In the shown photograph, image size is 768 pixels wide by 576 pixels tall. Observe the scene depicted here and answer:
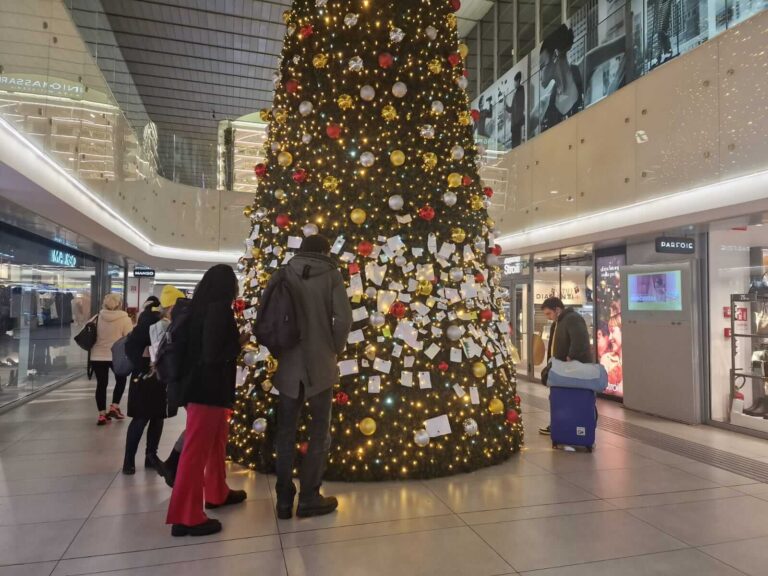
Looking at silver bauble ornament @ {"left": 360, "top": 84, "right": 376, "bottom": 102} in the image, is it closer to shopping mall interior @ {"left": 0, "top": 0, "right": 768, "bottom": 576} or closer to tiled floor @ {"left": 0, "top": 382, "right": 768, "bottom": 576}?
shopping mall interior @ {"left": 0, "top": 0, "right": 768, "bottom": 576}

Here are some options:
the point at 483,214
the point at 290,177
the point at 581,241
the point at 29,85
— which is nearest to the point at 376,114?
the point at 290,177

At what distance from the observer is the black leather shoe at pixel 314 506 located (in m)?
3.14

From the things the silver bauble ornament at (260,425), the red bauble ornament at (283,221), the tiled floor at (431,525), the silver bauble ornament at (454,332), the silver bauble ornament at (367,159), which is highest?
the silver bauble ornament at (367,159)

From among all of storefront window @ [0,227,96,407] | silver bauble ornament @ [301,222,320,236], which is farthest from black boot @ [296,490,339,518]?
storefront window @ [0,227,96,407]

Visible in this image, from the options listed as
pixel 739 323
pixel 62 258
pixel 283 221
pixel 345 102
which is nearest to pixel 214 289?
pixel 283 221

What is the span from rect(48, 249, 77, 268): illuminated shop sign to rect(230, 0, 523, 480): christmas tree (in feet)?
22.2

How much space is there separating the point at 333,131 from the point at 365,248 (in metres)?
0.94

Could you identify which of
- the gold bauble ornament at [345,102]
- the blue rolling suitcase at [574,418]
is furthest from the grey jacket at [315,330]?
the blue rolling suitcase at [574,418]

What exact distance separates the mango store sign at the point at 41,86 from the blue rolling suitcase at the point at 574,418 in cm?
575

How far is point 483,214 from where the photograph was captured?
450cm

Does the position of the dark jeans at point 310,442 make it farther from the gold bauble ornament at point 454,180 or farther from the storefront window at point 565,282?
the storefront window at point 565,282

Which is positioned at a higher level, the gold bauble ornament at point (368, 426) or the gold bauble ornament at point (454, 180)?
the gold bauble ornament at point (454, 180)

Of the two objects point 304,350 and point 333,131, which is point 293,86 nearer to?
point 333,131

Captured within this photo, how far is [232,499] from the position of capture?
3350 millimetres
